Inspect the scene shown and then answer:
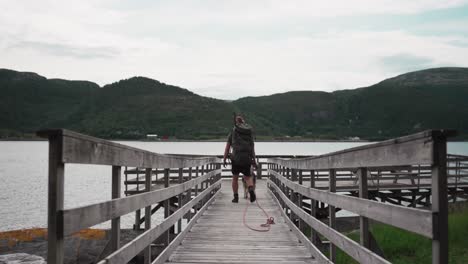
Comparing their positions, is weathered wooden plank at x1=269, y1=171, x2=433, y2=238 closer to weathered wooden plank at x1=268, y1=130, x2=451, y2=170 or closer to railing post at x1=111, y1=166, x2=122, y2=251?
weathered wooden plank at x1=268, y1=130, x2=451, y2=170

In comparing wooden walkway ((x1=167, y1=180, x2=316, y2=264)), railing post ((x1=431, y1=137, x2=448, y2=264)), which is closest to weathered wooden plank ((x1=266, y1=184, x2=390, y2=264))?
railing post ((x1=431, y1=137, x2=448, y2=264))

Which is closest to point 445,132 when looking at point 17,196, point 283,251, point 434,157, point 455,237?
point 434,157

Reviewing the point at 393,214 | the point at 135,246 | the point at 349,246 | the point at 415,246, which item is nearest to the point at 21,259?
the point at 135,246

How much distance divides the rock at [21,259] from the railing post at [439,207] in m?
9.14

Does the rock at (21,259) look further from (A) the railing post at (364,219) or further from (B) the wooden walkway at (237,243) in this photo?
(A) the railing post at (364,219)

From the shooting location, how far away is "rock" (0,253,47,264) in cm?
1009

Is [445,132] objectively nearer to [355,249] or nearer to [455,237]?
[355,249]

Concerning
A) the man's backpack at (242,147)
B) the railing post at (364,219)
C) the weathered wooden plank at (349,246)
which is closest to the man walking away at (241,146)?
the man's backpack at (242,147)

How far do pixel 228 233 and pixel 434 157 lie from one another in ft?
18.9

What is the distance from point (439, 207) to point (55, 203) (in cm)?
197

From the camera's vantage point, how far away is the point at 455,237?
11.0 metres

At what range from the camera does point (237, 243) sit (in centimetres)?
712

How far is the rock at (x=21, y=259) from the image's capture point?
10.1m

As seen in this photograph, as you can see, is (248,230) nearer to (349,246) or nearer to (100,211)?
(349,246)
